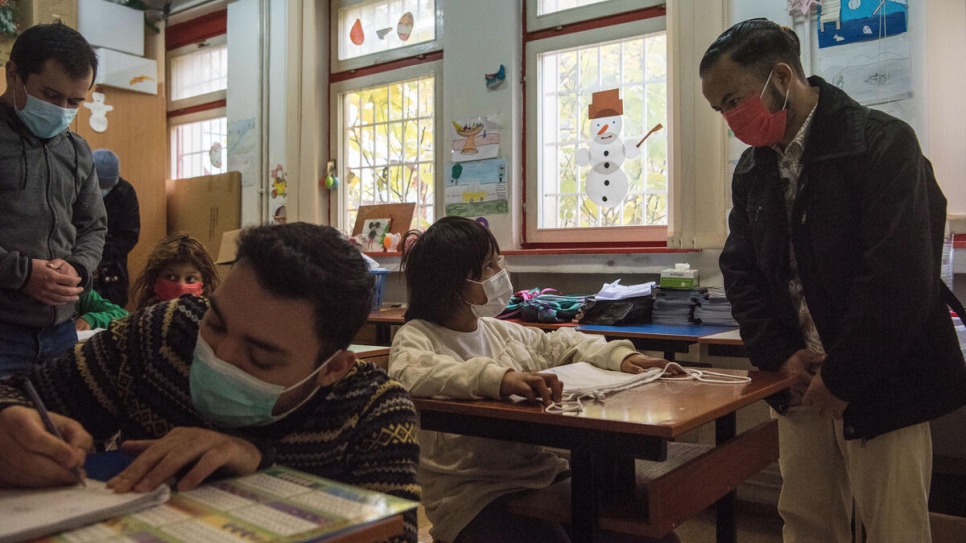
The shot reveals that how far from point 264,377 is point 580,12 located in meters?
3.54

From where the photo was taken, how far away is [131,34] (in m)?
5.75

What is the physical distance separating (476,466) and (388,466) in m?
0.70

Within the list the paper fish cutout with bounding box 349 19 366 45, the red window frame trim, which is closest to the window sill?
the paper fish cutout with bounding box 349 19 366 45

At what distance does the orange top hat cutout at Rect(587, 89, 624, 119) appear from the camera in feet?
12.9

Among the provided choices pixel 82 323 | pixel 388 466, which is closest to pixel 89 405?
pixel 388 466

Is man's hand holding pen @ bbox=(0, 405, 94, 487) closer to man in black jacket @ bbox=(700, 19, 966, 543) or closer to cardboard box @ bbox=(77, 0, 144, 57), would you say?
man in black jacket @ bbox=(700, 19, 966, 543)

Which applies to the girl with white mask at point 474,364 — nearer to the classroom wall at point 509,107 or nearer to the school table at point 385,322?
the school table at point 385,322

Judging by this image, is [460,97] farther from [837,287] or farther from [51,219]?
[837,287]

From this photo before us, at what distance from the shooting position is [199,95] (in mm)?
5988

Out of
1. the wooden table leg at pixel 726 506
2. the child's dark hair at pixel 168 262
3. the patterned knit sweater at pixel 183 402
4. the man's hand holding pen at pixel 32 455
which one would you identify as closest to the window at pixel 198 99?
the child's dark hair at pixel 168 262

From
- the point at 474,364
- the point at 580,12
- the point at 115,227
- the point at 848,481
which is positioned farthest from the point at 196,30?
the point at 848,481

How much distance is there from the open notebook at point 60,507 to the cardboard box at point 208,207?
500cm

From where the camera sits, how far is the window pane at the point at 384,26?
15.7 feet

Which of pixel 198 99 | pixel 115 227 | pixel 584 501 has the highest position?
pixel 198 99
